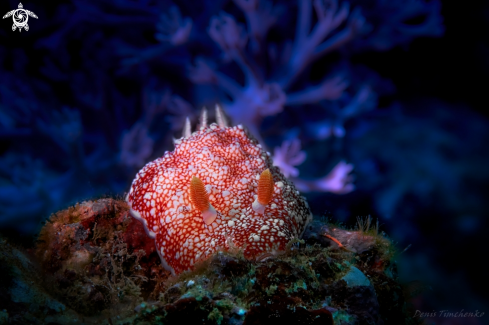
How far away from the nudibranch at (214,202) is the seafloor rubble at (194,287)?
20cm

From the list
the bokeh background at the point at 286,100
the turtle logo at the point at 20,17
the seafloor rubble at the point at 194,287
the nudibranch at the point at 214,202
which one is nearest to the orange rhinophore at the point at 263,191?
the nudibranch at the point at 214,202

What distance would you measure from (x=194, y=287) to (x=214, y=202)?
2.87ft

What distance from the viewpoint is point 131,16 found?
5543 millimetres

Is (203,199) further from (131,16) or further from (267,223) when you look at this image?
(131,16)

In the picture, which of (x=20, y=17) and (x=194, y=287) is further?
(x=20, y=17)

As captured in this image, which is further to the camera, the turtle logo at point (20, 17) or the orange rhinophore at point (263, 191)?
the turtle logo at point (20, 17)

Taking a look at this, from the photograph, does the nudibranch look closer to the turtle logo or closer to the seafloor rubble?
the seafloor rubble

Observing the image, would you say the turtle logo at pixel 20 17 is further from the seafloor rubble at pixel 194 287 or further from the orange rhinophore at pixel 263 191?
the orange rhinophore at pixel 263 191

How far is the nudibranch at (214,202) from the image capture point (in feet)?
5.95

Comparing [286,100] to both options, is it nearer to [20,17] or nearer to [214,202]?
[214,202]

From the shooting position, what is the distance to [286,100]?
4.90 meters

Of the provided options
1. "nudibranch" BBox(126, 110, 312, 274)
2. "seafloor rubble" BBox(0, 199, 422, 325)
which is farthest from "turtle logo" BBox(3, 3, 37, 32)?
"seafloor rubble" BBox(0, 199, 422, 325)

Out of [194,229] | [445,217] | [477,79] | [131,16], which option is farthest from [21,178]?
[477,79]

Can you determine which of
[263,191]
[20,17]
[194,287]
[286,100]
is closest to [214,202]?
[263,191]
